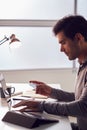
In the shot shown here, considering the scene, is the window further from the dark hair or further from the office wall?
the dark hair

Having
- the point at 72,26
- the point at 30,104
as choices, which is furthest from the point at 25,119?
the point at 72,26

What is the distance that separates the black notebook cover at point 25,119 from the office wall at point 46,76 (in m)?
1.97

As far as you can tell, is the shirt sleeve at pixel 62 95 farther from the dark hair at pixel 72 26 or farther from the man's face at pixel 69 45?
the dark hair at pixel 72 26

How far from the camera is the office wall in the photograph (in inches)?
137

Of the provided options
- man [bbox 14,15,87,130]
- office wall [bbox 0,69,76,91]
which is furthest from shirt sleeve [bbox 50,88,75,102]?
office wall [bbox 0,69,76,91]

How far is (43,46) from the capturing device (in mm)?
3547

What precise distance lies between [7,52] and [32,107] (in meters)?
2.04

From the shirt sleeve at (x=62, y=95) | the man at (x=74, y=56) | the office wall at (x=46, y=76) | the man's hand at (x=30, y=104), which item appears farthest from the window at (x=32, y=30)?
the man's hand at (x=30, y=104)

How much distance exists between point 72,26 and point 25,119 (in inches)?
23.3

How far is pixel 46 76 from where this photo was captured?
354 centimetres

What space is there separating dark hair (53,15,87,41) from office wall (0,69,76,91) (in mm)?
1955

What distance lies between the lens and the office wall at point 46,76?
3.49 meters

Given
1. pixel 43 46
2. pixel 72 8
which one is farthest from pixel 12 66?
pixel 72 8

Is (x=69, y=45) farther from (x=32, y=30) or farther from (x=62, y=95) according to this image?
(x=32, y=30)
